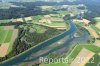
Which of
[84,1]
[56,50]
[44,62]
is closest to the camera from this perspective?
[44,62]

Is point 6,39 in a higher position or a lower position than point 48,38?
higher

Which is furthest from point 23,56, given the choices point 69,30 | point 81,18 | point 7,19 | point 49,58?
point 81,18

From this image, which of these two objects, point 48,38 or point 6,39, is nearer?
point 6,39

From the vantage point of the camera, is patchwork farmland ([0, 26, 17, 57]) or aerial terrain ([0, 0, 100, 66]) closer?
aerial terrain ([0, 0, 100, 66])

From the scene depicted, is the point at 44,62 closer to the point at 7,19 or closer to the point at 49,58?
the point at 49,58

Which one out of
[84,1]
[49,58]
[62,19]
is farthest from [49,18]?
[84,1]

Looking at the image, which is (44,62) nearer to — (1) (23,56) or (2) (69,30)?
(1) (23,56)

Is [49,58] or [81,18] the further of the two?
[81,18]

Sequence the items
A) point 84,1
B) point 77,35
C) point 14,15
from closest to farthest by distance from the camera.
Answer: point 77,35 → point 14,15 → point 84,1

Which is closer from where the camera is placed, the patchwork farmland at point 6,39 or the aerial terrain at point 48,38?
the aerial terrain at point 48,38
